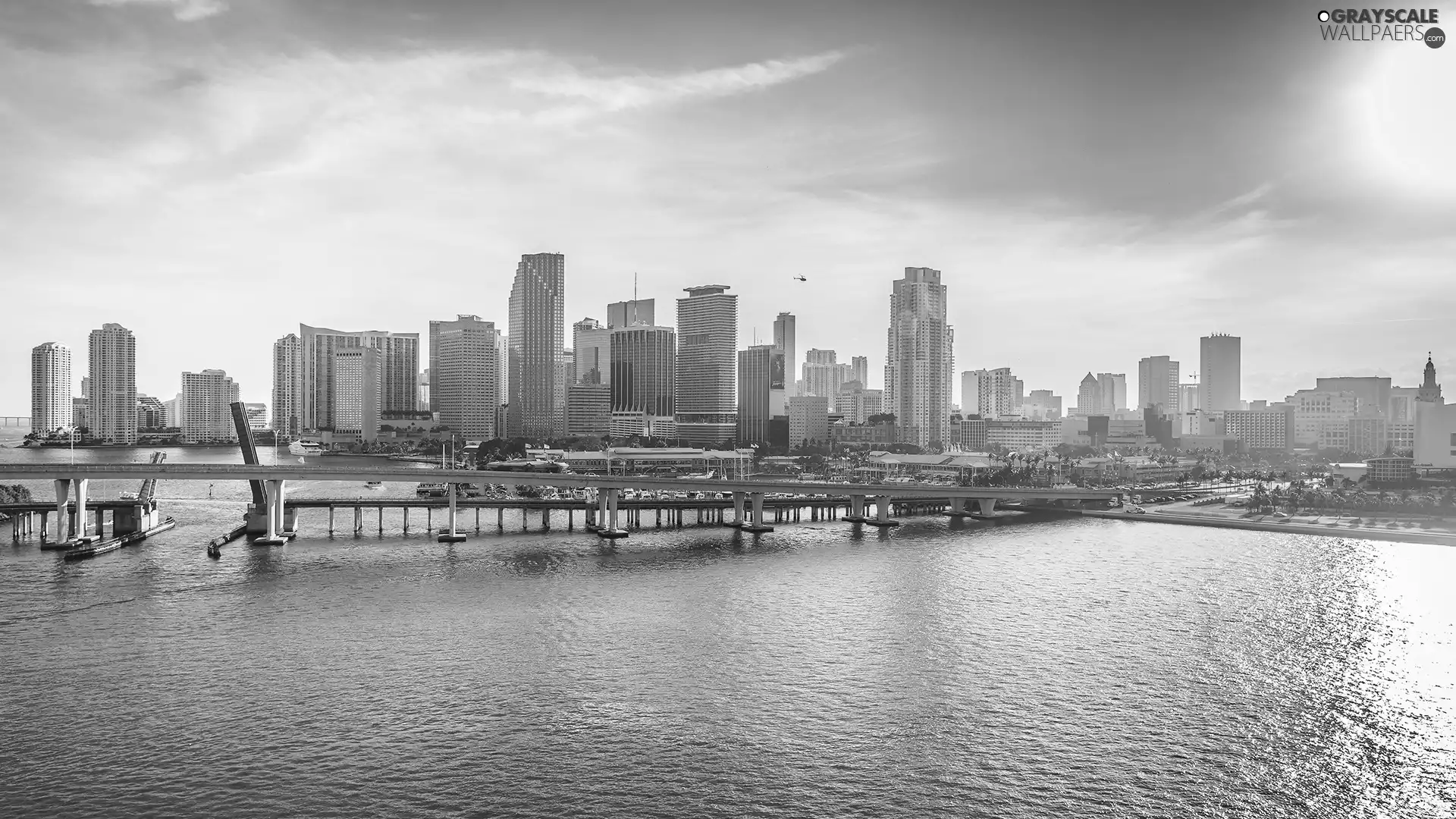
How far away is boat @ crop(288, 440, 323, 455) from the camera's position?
15812 centimetres

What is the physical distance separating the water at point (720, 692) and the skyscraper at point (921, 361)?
5152 inches

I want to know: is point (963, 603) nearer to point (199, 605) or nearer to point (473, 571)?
point (473, 571)

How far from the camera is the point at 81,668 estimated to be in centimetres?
2478

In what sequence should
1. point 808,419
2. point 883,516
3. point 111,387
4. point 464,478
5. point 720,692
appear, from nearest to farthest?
point 720,692, point 464,478, point 883,516, point 111,387, point 808,419

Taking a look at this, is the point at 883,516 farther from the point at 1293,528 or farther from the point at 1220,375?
the point at 1220,375

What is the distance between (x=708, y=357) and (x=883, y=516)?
123701 mm

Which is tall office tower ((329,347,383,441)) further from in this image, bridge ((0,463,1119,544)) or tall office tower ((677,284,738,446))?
bridge ((0,463,1119,544))

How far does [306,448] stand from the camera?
168 meters

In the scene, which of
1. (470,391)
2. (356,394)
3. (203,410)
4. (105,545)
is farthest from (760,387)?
(105,545)

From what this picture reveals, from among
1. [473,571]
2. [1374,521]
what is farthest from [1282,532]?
[473,571]

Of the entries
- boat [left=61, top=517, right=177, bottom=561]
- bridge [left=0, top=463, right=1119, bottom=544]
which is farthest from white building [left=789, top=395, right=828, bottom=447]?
boat [left=61, top=517, right=177, bottom=561]

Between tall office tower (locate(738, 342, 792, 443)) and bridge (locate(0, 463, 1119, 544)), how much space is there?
104m

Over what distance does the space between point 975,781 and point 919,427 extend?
156m

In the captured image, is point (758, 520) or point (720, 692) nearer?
point (720, 692)
